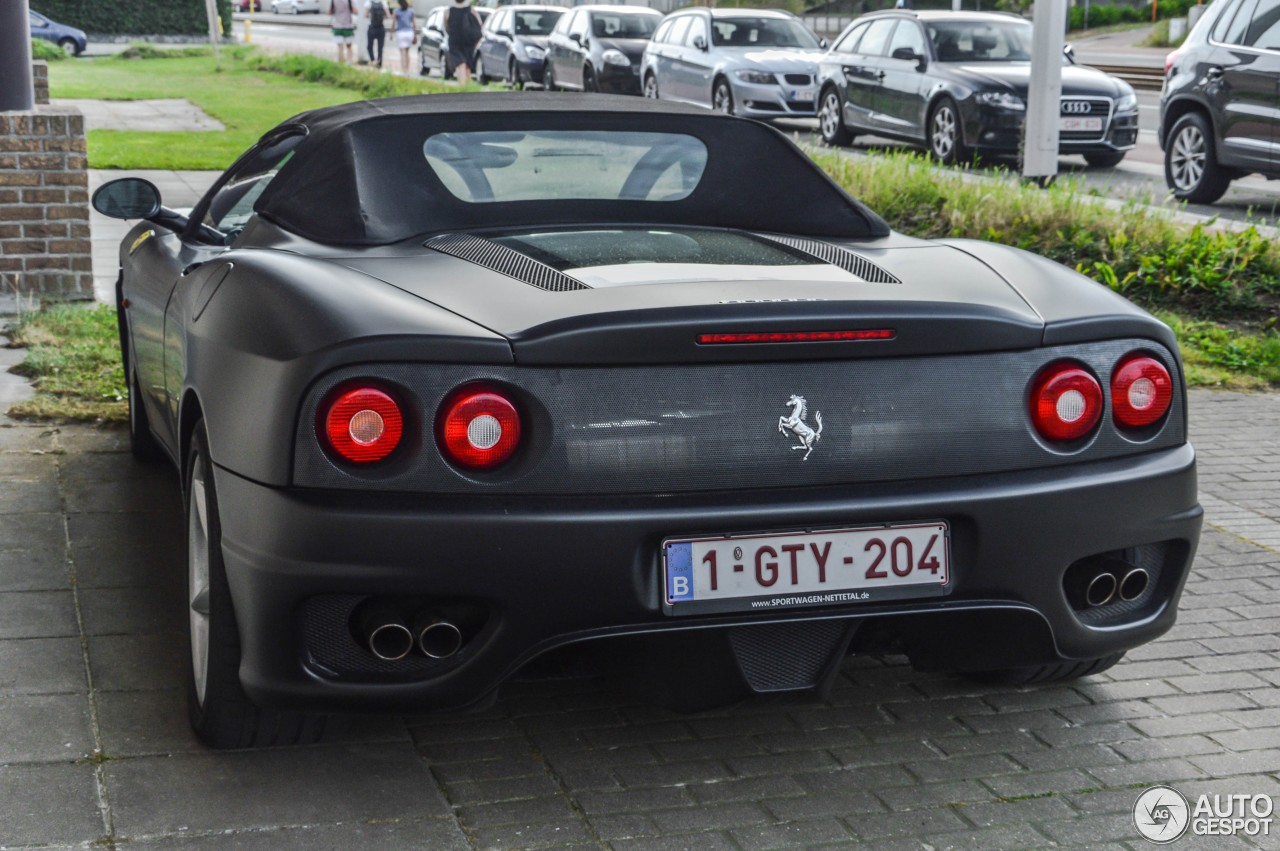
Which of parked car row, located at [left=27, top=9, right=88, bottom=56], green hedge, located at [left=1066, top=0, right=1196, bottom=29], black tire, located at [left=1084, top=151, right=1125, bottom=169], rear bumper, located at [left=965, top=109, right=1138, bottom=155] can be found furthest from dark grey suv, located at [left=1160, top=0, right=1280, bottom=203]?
green hedge, located at [left=1066, top=0, right=1196, bottom=29]

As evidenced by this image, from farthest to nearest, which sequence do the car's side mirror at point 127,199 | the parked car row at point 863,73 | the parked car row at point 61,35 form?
the parked car row at point 61,35
the parked car row at point 863,73
the car's side mirror at point 127,199

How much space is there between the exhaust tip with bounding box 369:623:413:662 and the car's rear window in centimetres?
132

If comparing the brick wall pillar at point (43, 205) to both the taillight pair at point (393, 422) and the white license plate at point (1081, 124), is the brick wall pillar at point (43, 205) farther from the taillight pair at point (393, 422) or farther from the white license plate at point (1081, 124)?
the white license plate at point (1081, 124)

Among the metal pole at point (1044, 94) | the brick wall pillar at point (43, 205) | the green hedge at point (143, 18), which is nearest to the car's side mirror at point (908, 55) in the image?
the metal pole at point (1044, 94)

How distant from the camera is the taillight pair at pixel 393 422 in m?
2.89

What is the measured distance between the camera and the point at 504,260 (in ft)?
11.2

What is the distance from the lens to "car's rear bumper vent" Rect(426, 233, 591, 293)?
3.18 meters

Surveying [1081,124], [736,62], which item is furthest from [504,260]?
[736,62]

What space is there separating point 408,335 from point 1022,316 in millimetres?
1173

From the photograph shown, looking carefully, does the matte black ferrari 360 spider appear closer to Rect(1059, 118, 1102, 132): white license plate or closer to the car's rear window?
the car's rear window

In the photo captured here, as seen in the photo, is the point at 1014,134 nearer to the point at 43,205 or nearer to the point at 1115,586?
the point at 43,205

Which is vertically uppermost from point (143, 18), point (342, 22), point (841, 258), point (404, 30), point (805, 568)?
point (841, 258)

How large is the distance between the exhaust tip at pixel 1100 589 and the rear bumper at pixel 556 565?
7 cm

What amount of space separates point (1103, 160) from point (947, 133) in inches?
65.2
